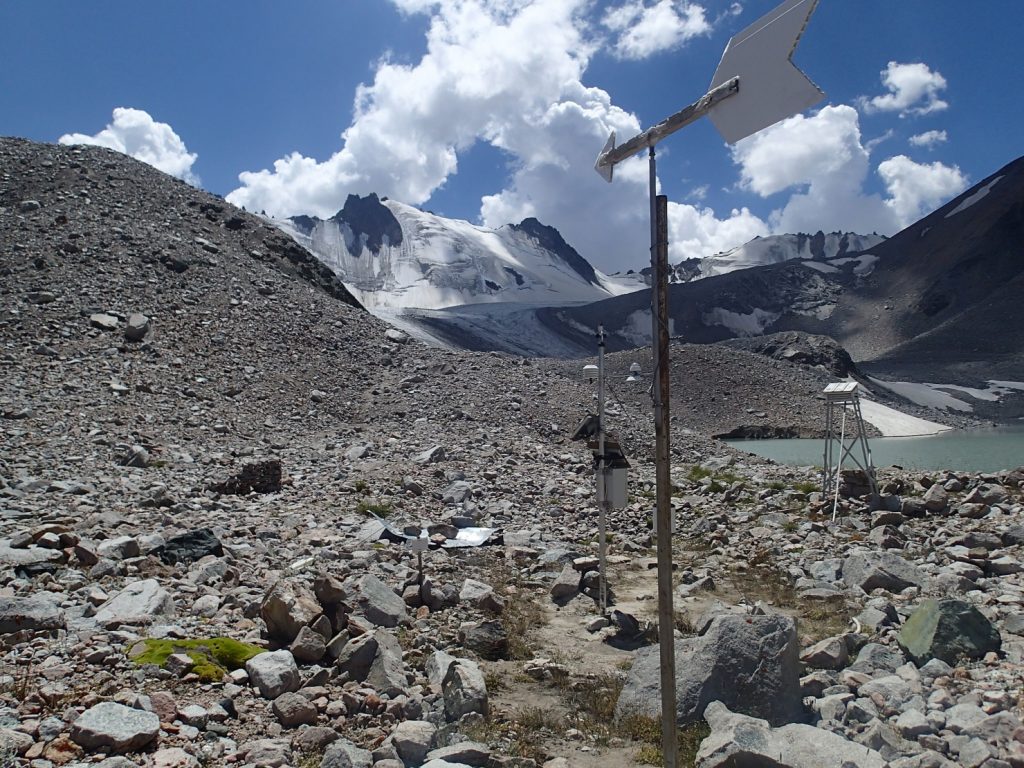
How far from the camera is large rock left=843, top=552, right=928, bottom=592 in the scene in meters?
8.66

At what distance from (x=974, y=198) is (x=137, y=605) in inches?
6032

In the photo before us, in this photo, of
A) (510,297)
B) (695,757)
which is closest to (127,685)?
(695,757)

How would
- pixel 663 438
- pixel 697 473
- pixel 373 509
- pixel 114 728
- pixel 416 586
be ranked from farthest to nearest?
pixel 697 473
pixel 373 509
pixel 416 586
pixel 114 728
pixel 663 438

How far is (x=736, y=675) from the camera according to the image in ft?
18.4

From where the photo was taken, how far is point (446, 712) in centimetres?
549

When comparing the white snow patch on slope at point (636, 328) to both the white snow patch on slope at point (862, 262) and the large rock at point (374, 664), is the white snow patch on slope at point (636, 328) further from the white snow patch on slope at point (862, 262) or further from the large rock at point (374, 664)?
the large rock at point (374, 664)

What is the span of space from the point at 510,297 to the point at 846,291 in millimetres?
66589

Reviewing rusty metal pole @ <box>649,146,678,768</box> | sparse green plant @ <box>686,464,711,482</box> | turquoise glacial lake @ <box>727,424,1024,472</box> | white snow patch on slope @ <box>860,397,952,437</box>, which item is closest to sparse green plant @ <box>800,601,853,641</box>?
rusty metal pole @ <box>649,146,678,768</box>

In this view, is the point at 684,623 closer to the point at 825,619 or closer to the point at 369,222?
the point at 825,619

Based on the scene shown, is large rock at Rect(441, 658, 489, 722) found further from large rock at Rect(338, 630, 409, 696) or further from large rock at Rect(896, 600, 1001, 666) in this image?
large rock at Rect(896, 600, 1001, 666)

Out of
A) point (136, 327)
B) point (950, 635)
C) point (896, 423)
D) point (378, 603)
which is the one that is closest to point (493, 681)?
point (378, 603)

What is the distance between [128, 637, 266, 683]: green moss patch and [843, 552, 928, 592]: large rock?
281 inches

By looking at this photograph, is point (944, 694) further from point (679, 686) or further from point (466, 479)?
point (466, 479)

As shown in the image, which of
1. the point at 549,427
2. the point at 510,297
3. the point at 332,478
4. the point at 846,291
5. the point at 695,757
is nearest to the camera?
the point at 695,757
